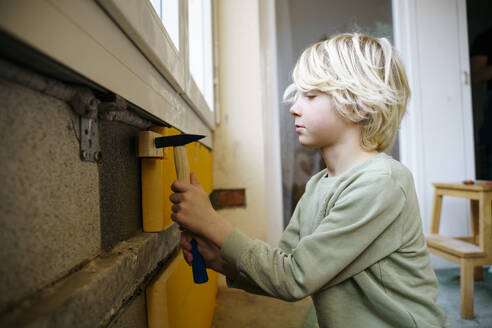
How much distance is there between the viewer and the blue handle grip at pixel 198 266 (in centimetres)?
56

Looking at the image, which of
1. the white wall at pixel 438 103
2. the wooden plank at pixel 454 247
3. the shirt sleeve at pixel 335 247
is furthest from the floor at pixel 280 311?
the shirt sleeve at pixel 335 247

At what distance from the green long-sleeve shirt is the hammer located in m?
0.06

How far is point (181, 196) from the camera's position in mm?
534

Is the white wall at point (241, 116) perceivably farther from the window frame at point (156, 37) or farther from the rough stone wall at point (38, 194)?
the rough stone wall at point (38, 194)

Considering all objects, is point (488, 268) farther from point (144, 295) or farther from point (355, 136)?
point (144, 295)

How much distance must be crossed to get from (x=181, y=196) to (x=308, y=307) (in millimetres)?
1143

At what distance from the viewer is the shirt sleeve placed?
0.55 metres

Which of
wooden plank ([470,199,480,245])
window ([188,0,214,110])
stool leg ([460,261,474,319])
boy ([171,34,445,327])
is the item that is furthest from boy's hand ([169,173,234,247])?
wooden plank ([470,199,480,245])

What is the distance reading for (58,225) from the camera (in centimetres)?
30

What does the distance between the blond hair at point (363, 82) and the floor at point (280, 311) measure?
34.3 inches

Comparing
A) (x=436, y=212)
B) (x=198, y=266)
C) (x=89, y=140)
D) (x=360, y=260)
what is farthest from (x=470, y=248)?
(x=89, y=140)

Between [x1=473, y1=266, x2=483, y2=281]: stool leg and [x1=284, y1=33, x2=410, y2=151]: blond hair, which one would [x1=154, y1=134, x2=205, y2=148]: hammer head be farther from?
[x1=473, y1=266, x2=483, y2=281]: stool leg

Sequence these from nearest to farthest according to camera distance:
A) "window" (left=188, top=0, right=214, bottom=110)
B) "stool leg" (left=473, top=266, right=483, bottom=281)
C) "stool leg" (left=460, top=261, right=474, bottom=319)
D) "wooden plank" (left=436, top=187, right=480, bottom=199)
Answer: "window" (left=188, top=0, right=214, bottom=110) < "stool leg" (left=460, top=261, right=474, bottom=319) < "wooden plank" (left=436, top=187, right=480, bottom=199) < "stool leg" (left=473, top=266, right=483, bottom=281)

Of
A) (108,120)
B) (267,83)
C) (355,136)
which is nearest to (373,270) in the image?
(355,136)
